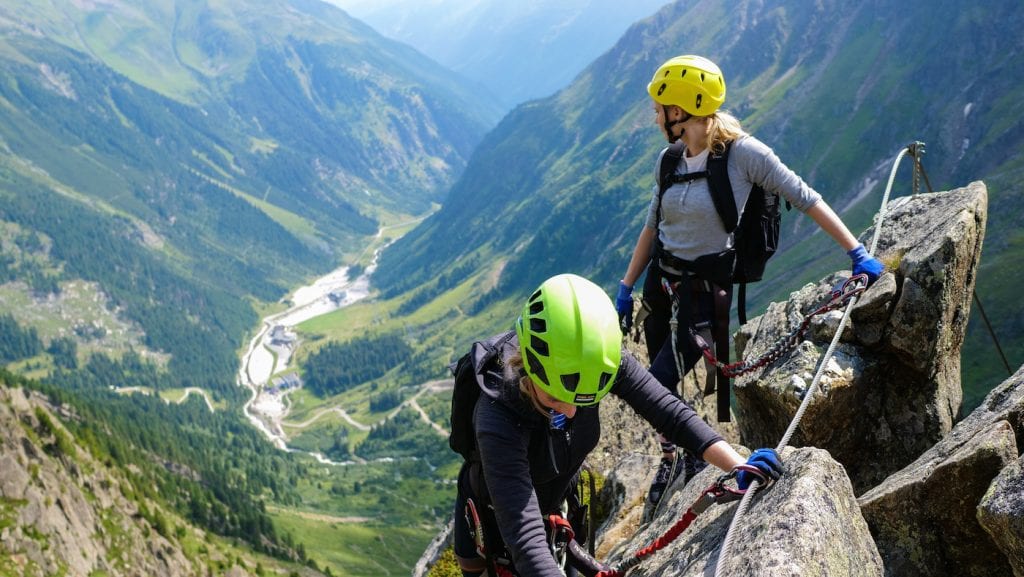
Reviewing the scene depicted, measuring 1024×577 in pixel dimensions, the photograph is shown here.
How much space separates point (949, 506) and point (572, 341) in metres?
5.22

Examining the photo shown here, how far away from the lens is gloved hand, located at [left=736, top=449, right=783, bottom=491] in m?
7.16

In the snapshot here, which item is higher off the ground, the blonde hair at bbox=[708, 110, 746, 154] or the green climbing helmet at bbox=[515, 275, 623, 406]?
the blonde hair at bbox=[708, 110, 746, 154]

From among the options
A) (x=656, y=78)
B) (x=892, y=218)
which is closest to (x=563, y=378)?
(x=656, y=78)

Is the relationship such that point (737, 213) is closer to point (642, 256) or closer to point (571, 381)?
point (642, 256)

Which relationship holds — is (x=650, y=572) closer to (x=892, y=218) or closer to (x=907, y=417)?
(x=907, y=417)

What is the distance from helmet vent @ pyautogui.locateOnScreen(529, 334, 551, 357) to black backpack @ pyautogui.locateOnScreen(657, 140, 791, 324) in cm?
488

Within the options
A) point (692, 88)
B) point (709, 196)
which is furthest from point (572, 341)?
point (692, 88)

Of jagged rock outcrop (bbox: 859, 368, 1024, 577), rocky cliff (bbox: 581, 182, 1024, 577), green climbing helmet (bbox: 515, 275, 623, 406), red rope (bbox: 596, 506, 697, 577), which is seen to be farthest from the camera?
jagged rock outcrop (bbox: 859, 368, 1024, 577)

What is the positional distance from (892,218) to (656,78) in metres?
6.06

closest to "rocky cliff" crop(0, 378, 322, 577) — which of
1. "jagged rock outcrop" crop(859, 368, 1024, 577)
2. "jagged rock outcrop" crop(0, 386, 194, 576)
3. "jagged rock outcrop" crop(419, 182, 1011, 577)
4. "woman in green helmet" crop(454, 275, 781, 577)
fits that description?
"jagged rock outcrop" crop(0, 386, 194, 576)

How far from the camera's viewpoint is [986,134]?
19925 centimetres

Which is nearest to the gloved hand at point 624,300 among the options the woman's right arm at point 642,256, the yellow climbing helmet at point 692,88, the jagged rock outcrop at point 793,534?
the woman's right arm at point 642,256

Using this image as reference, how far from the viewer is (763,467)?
283 inches

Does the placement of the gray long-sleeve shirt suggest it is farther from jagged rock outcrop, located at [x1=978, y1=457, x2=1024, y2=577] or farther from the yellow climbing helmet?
jagged rock outcrop, located at [x1=978, y1=457, x2=1024, y2=577]
